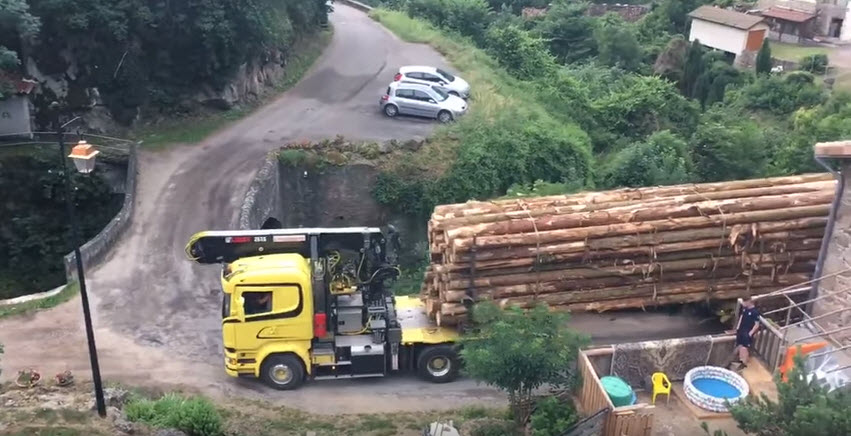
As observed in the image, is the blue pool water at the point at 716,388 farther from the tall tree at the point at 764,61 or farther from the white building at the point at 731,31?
the white building at the point at 731,31

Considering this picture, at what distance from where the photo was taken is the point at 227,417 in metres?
16.2

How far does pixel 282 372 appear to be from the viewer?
17391 mm

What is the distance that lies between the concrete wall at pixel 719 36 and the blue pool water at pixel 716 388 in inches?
1866

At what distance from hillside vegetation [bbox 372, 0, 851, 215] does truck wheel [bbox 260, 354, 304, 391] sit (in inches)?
372

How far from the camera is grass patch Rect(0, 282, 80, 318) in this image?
2000 cm

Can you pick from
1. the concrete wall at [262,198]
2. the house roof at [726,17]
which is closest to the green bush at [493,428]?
the concrete wall at [262,198]

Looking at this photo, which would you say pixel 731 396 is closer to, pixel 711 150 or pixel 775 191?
pixel 775 191

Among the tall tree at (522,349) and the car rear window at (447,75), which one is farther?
the car rear window at (447,75)

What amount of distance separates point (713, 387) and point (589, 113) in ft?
79.4

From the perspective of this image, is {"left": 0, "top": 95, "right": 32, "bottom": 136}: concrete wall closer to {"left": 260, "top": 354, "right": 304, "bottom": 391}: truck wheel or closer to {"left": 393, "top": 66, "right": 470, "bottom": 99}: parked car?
{"left": 393, "top": 66, "right": 470, "bottom": 99}: parked car

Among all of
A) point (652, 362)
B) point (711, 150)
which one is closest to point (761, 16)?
point (711, 150)

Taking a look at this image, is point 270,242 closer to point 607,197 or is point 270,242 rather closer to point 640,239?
point 607,197

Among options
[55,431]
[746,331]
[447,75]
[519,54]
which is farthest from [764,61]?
[55,431]

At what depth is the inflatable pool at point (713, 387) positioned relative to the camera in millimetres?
15128
